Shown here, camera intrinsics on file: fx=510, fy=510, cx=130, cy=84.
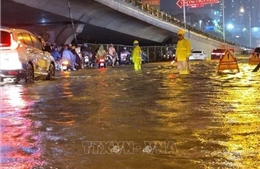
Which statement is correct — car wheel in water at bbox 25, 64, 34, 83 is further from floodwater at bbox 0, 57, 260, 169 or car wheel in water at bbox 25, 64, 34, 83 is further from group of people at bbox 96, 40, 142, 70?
group of people at bbox 96, 40, 142, 70

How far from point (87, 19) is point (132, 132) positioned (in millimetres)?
31353

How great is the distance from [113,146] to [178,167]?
1.16 meters

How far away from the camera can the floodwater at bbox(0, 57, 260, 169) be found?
16.5 feet

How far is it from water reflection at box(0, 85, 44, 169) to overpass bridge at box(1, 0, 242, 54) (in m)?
18.7

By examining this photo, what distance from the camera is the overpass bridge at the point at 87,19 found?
102 ft

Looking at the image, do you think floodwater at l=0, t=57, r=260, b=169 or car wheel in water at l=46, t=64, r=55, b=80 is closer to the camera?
floodwater at l=0, t=57, r=260, b=169

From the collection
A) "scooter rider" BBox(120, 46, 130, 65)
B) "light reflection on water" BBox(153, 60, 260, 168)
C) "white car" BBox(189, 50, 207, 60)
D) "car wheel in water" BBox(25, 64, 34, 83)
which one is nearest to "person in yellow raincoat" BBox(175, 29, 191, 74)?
"car wheel in water" BBox(25, 64, 34, 83)

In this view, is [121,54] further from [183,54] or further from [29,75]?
[29,75]

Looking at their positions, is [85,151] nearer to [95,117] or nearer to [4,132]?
[4,132]

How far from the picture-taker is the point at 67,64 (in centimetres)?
2892

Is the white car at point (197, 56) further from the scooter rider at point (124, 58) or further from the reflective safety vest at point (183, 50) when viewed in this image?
the reflective safety vest at point (183, 50)

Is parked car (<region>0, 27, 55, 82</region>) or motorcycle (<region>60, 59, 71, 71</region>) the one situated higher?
parked car (<region>0, 27, 55, 82</region>)

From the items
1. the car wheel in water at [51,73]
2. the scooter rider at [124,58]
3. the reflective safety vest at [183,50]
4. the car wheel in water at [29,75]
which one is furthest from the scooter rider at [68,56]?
the scooter rider at [124,58]

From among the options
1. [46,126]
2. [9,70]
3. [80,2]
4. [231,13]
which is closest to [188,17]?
[231,13]
